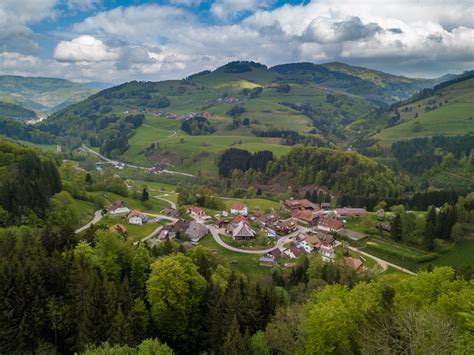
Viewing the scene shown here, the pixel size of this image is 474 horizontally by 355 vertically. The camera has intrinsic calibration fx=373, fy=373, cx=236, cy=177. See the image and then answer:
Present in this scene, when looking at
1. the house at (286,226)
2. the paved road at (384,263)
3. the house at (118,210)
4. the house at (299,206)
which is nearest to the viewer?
the paved road at (384,263)

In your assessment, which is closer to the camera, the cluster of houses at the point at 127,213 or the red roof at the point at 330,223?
the cluster of houses at the point at 127,213

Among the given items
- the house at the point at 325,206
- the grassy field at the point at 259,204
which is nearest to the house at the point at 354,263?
the grassy field at the point at 259,204

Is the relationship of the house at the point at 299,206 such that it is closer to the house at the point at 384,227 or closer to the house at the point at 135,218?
the house at the point at 384,227

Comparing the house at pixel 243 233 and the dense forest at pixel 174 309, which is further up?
the dense forest at pixel 174 309

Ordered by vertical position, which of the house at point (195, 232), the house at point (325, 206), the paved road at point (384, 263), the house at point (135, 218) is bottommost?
the house at point (325, 206)

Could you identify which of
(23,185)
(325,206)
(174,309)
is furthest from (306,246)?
(23,185)

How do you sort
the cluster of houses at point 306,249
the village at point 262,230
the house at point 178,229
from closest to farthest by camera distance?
the cluster of houses at point 306,249
the village at point 262,230
the house at point 178,229

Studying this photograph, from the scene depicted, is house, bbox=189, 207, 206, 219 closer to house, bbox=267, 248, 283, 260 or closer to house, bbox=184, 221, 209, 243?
house, bbox=184, 221, 209, 243
